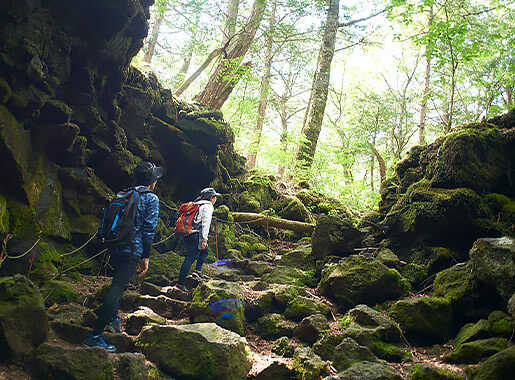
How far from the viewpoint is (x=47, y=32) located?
6.61 metres

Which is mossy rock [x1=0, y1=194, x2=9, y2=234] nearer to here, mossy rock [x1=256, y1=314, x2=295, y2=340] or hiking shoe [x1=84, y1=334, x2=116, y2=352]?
hiking shoe [x1=84, y1=334, x2=116, y2=352]

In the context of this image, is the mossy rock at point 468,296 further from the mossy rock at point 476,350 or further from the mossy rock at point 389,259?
the mossy rock at point 389,259

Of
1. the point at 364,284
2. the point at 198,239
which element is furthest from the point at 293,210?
the point at 364,284

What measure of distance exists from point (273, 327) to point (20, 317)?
3.66 metres

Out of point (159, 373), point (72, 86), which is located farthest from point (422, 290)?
point (72, 86)

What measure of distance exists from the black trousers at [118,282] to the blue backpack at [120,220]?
238 mm

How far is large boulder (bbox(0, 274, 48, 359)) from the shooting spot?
3.53m

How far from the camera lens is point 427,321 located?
16.8 ft

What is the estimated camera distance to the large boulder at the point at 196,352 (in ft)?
13.2

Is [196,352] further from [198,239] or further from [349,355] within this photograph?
[198,239]

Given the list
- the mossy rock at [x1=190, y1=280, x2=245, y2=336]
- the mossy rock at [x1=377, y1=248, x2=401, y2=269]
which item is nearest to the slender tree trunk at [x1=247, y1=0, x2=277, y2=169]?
the mossy rock at [x1=377, y1=248, x2=401, y2=269]

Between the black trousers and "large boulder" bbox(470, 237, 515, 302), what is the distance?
199 inches

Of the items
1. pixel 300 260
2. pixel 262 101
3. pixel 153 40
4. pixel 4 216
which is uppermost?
pixel 153 40

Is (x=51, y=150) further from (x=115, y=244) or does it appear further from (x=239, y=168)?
(x=239, y=168)
